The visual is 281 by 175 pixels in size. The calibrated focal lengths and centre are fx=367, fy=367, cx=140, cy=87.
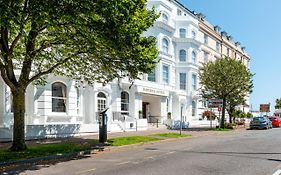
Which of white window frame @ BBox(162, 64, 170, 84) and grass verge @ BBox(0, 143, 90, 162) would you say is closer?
grass verge @ BBox(0, 143, 90, 162)

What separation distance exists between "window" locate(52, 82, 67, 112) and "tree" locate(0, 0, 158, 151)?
26.7ft

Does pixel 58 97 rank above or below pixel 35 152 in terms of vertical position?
above

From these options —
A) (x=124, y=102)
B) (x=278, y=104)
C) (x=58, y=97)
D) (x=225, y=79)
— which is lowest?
(x=278, y=104)

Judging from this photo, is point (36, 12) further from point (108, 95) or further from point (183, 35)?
point (183, 35)

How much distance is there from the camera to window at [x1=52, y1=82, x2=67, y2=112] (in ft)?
85.0

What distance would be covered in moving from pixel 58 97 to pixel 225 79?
19.1 m

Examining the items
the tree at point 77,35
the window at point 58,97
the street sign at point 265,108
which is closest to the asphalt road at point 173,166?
the tree at point 77,35

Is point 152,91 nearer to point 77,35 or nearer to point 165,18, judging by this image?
point 165,18

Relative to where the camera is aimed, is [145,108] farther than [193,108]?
No

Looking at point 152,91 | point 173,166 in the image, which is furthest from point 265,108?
point 173,166

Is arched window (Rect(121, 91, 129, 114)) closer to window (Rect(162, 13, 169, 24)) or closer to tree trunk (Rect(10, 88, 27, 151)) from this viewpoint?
window (Rect(162, 13, 169, 24))

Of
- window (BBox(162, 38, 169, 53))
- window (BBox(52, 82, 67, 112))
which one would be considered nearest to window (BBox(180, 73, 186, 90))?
window (BBox(162, 38, 169, 53))

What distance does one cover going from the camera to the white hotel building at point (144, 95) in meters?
24.0

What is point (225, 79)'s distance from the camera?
38281 mm
